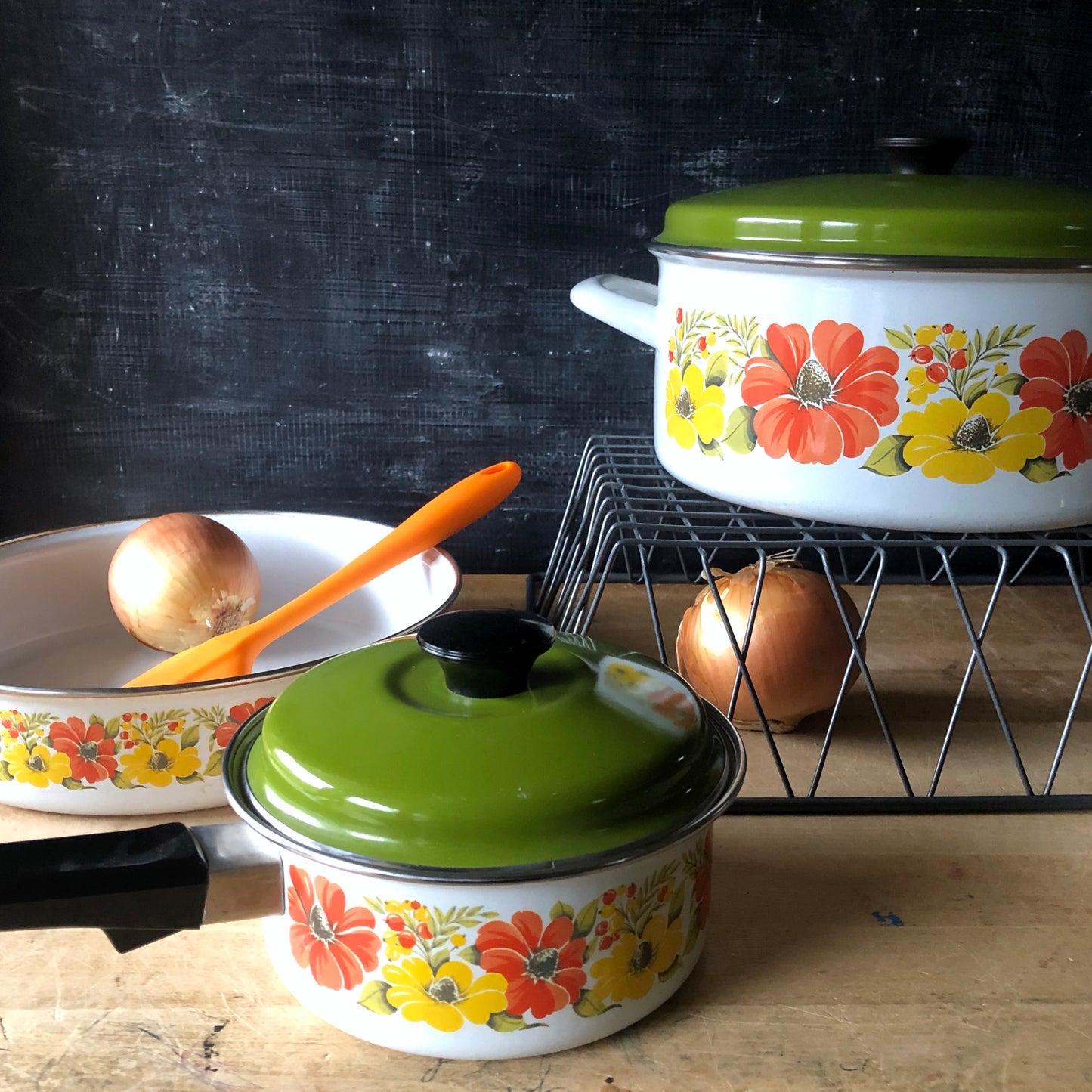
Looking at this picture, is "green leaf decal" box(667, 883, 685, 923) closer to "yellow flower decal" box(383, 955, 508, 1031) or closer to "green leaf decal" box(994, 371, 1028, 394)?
"yellow flower decal" box(383, 955, 508, 1031)

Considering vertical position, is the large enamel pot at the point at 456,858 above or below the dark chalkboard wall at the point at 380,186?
below

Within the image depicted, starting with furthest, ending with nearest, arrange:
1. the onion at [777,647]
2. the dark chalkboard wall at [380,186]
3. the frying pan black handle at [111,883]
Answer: the dark chalkboard wall at [380,186]
the onion at [777,647]
the frying pan black handle at [111,883]

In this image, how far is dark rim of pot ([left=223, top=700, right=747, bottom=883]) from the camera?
315 mm

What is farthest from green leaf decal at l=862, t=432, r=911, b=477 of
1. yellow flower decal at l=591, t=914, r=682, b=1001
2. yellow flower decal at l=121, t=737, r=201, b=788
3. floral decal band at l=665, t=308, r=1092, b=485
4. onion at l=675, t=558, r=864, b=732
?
yellow flower decal at l=121, t=737, r=201, b=788

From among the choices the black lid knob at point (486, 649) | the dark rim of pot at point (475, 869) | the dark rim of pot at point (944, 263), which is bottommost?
the dark rim of pot at point (475, 869)

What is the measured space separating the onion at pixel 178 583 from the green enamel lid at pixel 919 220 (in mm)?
330

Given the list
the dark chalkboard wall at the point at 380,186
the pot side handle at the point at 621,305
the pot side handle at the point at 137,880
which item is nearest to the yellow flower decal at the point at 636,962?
the pot side handle at the point at 137,880

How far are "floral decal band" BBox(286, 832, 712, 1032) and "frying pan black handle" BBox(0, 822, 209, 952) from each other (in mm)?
33

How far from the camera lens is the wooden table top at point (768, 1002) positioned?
344mm

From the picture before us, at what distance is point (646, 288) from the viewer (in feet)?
2.19

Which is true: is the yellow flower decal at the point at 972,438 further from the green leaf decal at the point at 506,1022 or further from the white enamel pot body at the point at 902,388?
the green leaf decal at the point at 506,1022

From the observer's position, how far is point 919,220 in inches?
17.1

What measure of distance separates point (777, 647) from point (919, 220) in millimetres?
222

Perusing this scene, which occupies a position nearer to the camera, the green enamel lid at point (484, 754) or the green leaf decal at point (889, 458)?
the green enamel lid at point (484, 754)
